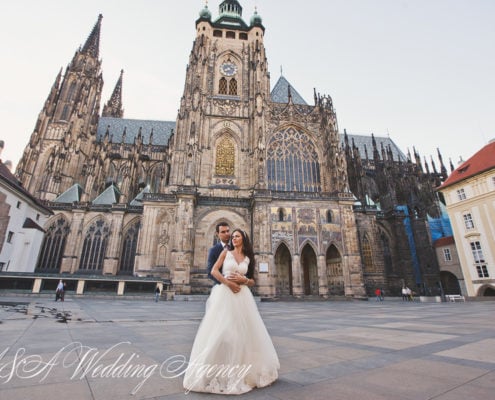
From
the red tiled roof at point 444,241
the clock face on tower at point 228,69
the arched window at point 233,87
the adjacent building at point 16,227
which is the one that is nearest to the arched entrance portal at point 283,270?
the arched window at point 233,87

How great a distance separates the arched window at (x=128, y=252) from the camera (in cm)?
2516

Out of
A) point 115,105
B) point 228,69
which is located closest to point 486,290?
point 228,69

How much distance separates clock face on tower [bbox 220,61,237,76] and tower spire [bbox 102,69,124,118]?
1274 inches

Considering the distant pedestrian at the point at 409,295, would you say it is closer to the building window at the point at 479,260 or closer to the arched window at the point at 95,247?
the building window at the point at 479,260

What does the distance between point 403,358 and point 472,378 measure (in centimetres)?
86

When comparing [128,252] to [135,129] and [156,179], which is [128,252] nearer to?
[156,179]

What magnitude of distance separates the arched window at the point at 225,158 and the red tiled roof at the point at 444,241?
23739 millimetres

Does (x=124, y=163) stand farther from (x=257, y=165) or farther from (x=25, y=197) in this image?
(x=257, y=165)

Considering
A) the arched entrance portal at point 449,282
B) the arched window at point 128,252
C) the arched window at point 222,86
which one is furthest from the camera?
the arched entrance portal at point 449,282

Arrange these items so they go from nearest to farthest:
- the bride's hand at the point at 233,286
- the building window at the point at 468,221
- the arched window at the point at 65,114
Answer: the bride's hand at the point at 233,286
the building window at the point at 468,221
the arched window at the point at 65,114

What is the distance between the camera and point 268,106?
2733 centimetres

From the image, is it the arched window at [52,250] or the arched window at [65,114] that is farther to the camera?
the arched window at [65,114]

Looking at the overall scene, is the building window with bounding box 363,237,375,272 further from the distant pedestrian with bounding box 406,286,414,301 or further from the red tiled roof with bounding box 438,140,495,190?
the red tiled roof with bounding box 438,140,495,190

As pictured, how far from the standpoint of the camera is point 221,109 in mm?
26812
